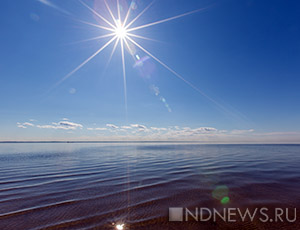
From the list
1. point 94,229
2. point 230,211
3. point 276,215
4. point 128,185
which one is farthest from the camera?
point 128,185

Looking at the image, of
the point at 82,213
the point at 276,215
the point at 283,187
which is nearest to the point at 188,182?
the point at 276,215

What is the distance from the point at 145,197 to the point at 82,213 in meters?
2.87

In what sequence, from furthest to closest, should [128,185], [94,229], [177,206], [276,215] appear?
[128,185] → [177,206] → [276,215] → [94,229]

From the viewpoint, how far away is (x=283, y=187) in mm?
8047

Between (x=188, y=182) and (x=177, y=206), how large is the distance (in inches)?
144

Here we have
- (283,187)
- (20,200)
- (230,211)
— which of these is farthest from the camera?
(283,187)

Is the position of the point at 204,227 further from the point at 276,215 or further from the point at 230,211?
the point at 276,215

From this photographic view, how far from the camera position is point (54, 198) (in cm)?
676

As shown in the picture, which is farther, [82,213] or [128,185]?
[128,185]

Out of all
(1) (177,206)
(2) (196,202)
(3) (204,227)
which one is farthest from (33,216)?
(2) (196,202)

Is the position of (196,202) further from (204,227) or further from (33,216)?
(33,216)

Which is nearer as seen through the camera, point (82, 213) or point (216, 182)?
point (82, 213)

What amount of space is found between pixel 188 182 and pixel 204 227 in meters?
4.94

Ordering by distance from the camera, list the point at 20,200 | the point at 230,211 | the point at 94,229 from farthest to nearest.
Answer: the point at 20,200
the point at 230,211
the point at 94,229
